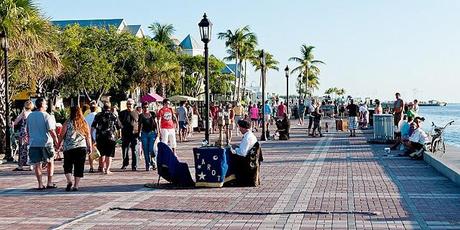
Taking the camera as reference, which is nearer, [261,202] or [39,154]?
[261,202]

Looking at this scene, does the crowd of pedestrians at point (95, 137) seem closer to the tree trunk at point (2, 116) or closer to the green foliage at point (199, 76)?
the tree trunk at point (2, 116)

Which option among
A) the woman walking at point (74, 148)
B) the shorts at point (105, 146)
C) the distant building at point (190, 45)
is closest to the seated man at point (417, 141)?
the shorts at point (105, 146)

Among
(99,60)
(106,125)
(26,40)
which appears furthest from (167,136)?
(99,60)

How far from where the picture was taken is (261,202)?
9.80m

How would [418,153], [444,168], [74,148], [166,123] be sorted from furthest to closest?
[418,153]
[166,123]
[444,168]
[74,148]

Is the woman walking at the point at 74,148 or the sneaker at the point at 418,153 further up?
the woman walking at the point at 74,148

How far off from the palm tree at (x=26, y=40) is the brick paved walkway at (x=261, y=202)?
14.1ft

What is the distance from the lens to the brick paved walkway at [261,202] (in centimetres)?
818

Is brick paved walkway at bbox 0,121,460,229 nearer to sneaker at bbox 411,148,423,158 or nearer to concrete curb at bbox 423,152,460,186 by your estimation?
concrete curb at bbox 423,152,460,186

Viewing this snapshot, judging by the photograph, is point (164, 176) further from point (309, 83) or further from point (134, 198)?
point (309, 83)

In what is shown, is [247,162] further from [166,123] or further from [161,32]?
[161,32]

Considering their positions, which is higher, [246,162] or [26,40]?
[26,40]

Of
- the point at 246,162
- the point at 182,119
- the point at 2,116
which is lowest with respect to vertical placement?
the point at 246,162

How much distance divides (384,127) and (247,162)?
12.2 meters
